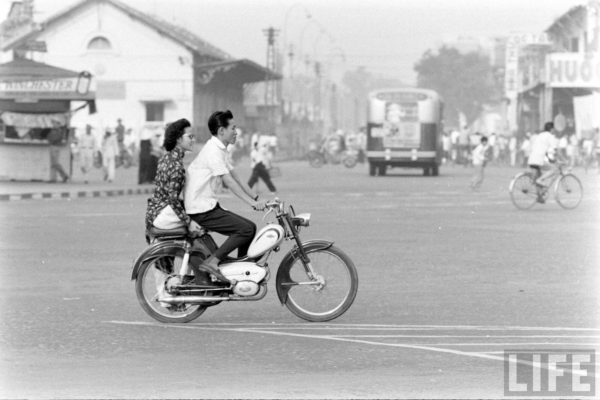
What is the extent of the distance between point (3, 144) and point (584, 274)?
990 inches

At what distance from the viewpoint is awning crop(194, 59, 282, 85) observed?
62719 millimetres

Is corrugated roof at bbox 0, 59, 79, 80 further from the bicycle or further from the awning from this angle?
the awning

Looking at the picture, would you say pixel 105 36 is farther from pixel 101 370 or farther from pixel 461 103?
pixel 461 103

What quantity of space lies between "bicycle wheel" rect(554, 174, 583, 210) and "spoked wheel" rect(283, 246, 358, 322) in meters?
16.1

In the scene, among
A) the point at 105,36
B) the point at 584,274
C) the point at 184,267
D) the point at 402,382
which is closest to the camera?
the point at 402,382

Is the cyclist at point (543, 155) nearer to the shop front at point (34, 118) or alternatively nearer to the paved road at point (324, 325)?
the paved road at point (324, 325)

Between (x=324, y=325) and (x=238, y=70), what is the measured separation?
62073 mm

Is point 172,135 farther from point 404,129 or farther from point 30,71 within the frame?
point 404,129

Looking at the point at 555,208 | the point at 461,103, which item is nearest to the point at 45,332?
the point at 555,208

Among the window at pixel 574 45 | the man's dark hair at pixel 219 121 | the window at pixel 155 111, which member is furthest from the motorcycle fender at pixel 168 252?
the window at pixel 574 45

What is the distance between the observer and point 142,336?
31.7ft

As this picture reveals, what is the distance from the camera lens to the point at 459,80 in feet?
478

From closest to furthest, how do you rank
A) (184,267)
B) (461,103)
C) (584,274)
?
1. (184,267)
2. (584,274)
3. (461,103)

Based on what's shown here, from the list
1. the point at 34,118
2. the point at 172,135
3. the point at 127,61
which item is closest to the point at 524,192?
the point at 34,118
